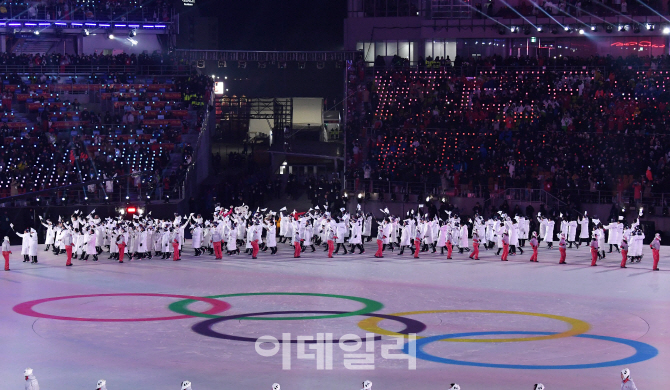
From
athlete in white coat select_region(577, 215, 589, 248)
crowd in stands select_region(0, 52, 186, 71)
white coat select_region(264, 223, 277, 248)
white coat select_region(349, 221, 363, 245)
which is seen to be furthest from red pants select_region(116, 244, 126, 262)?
crowd in stands select_region(0, 52, 186, 71)

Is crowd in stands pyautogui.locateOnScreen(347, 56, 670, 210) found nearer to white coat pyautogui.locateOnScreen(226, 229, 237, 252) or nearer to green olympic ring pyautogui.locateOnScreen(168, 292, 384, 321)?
white coat pyautogui.locateOnScreen(226, 229, 237, 252)

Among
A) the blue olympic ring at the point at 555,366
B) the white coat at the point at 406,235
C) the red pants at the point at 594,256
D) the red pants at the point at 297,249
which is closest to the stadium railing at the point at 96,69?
the red pants at the point at 297,249

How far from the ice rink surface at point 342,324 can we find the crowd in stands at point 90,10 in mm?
22686

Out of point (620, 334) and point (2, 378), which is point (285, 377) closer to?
point (2, 378)

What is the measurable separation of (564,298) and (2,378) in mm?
13213

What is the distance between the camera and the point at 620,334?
686 inches

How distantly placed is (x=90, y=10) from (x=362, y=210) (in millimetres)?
20054

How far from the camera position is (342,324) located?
18.4 m

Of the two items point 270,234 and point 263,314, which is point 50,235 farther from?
point 263,314

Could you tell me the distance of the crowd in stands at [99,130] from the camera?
37375 mm

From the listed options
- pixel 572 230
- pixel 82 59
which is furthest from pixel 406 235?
pixel 82 59

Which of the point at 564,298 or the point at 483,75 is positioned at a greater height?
the point at 483,75

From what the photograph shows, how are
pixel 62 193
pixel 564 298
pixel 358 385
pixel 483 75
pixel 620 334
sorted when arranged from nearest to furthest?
1. pixel 358 385
2. pixel 620 334
3. pixel 564 298
4. pixel 62 193
5. pixel 483 75

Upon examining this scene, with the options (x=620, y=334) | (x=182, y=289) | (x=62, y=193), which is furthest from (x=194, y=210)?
(x=620, y=334)
